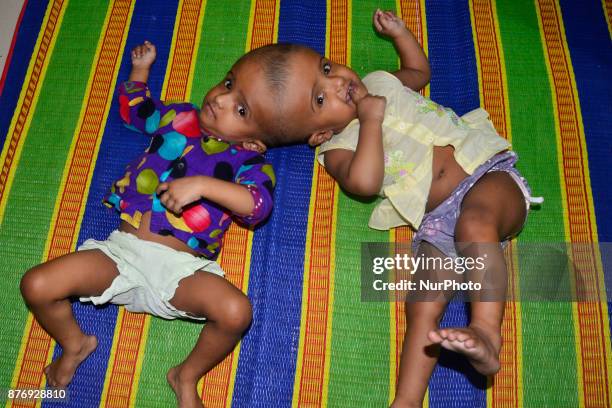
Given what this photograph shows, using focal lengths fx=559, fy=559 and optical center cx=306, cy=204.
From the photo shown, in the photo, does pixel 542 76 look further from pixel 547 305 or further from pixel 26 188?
pixel 26 188

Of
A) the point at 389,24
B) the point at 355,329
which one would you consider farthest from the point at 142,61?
the point at 355,329

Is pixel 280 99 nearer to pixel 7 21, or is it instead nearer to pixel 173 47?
pixel 173 47

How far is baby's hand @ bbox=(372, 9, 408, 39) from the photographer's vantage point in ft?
4.40

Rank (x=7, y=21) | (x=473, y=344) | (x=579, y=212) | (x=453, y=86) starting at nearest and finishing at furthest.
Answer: (x=473, y=344) → (x=579, y=212) → (x=453, y=86) → (x=7, y=21)

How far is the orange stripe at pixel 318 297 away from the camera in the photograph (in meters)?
1.15

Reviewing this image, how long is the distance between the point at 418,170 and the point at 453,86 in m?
0.33

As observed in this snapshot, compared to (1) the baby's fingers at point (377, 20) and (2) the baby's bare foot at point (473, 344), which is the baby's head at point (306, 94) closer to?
(1) the baby's fingers at point (377, 20)

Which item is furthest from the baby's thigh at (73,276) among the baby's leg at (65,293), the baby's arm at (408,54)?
the baby's arm at (408,54)

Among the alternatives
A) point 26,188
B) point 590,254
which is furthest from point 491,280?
point 26,188

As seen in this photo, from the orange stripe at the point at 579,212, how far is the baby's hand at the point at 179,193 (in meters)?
0.84

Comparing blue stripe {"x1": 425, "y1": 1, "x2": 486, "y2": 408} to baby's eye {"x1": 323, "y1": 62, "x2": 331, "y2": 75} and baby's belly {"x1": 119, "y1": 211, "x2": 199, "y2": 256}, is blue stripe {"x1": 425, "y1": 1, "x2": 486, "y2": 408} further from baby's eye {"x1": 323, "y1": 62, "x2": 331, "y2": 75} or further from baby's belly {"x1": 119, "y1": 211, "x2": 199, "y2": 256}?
baby's belly {"x1": 119, "y1": 211, "x2": 199, "y2": 256}

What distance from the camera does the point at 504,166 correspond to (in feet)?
3.90

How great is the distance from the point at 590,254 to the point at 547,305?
158 mm

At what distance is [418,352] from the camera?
1.12 metres
